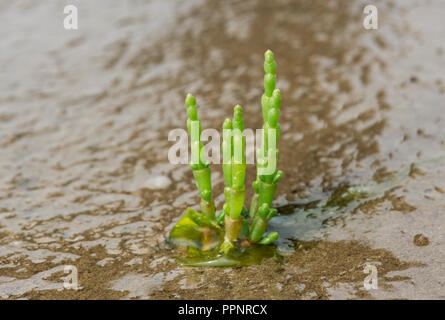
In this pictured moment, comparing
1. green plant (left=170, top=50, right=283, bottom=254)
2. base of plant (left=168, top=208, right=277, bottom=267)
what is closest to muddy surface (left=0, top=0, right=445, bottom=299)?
base of plant (left=168, top=208, right=277, bottom=267)

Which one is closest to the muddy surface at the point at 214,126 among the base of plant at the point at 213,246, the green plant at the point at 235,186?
the base of plant at the point at 213,246

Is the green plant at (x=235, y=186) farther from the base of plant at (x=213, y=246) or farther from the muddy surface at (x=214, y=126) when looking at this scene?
the muddy surface at (x=214, y=126)

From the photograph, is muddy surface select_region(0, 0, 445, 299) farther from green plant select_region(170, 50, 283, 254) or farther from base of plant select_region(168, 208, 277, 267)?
green plant select_region(170, 50, 283, 254)

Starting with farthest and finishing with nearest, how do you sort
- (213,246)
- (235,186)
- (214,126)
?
1. (214,126)
2. (213,246)
3. (235,186)

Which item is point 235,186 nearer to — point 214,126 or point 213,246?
point 213,246

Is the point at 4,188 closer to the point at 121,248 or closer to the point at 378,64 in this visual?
the point at 121,248

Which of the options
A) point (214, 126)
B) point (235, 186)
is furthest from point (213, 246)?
point (214, 126)
